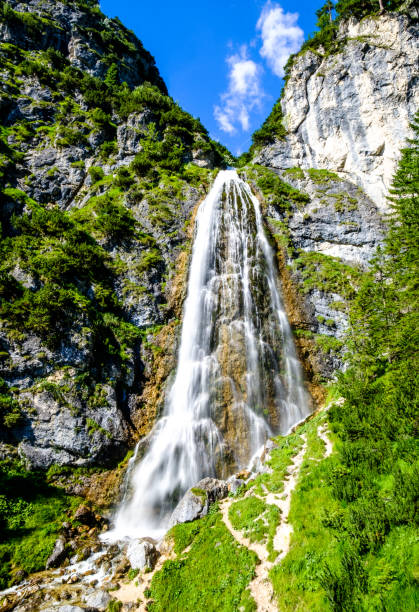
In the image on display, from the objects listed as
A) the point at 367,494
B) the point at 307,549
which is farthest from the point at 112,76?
the point at 307,549

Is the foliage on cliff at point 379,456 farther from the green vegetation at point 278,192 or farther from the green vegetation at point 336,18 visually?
the green vegetation at point 336,18

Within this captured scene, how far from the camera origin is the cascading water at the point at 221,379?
14633mm

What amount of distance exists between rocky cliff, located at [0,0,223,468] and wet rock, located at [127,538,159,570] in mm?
5622

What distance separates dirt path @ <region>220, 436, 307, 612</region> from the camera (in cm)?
687

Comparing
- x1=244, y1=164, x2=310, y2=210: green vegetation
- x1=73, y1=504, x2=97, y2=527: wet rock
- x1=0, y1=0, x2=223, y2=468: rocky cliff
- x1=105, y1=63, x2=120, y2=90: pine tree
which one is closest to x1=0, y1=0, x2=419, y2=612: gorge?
x1=73, y1=504, x2=97, y2=527: wet rock

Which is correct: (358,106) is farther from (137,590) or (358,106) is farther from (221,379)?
(137,590)

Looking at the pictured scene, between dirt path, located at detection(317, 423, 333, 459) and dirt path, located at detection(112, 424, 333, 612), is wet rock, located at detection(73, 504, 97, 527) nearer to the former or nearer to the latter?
dirt path, located at detection(112, 424, 333, 612)

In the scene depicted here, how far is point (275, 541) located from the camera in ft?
26.7

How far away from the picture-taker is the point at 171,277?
23.2m

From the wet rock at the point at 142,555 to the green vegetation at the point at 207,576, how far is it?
0.78m

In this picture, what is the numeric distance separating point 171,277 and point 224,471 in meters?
14.0

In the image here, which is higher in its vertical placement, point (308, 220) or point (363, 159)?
point (363, 159)

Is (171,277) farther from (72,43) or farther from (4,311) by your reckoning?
(72,43)

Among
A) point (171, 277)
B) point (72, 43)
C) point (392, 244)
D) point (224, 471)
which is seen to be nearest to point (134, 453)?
point (224, 471)
